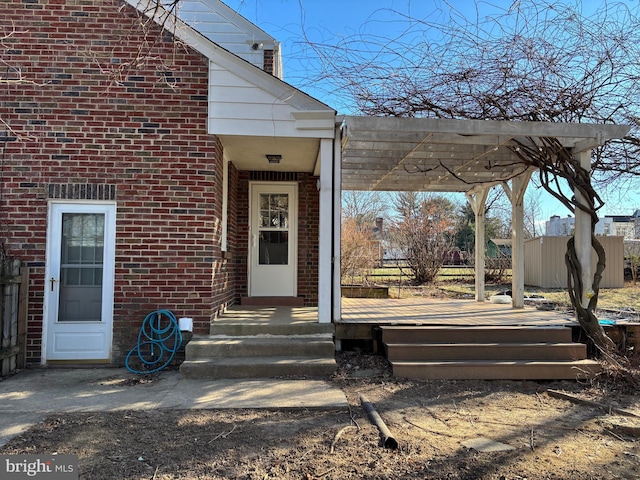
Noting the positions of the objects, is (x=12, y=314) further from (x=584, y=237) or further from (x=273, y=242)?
(x=584, y=237)

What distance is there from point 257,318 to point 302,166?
299 cm

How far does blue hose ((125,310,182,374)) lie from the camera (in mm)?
5672

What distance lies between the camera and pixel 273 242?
839cm

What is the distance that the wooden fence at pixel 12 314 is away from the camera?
5.20 m

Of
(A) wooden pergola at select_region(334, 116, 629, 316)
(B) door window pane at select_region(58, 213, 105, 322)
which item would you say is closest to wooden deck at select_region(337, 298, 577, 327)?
(A) wooden pergola at select_region(334, 116, 629, 316)

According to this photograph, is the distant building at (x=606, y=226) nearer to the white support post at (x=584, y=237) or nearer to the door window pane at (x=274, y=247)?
the white support post at (x=584, y=237)

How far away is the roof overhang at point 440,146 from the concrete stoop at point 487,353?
2.67 metres

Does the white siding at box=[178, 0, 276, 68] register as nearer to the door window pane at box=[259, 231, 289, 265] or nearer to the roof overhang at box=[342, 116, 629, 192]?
the roof overhang at box=[342, 116, 629, 192]

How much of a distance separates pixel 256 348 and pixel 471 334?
2.88 m

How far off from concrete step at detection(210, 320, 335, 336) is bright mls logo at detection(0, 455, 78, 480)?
9.28 feet

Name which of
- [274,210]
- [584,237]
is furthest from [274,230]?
[584,237]

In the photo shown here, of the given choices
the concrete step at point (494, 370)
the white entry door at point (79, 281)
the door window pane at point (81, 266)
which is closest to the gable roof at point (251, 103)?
the white entry door at point (79, 281)

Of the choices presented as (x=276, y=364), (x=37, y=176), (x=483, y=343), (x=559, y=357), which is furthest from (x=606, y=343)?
(x=37, y=176)

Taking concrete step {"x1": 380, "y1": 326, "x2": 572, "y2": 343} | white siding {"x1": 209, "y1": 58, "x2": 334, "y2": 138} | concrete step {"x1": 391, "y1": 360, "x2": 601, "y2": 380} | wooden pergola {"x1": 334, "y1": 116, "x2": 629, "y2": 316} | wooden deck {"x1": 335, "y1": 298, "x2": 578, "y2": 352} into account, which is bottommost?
concrete step {"x1": 391, "y1": 360, "x2": 601, "y2": 380}
